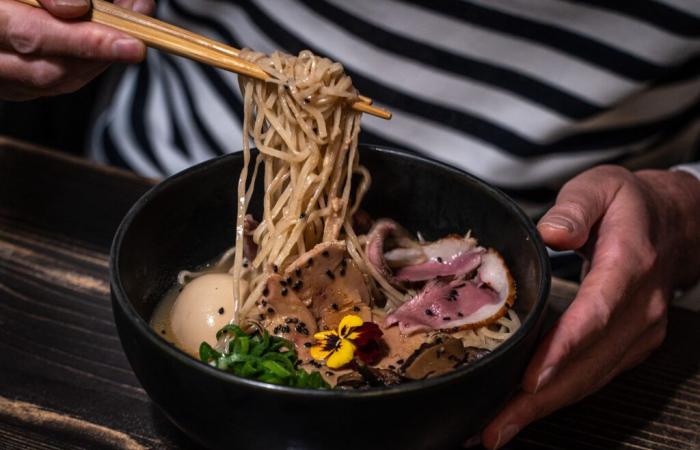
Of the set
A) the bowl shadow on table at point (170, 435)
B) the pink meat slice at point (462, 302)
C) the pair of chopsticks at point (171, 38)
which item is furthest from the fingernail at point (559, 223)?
the bowl shadow on table at point (170, 435)

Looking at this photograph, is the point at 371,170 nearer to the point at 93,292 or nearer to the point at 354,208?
the point at 354,208

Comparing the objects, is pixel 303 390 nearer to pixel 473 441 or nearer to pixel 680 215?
pixel 473 441

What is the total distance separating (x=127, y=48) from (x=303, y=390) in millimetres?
842

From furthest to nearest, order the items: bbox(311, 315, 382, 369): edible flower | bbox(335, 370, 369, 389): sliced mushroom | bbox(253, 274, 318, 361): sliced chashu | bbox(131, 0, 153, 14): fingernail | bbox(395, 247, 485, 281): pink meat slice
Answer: bbox(131, 0, 153, 14): fingernail
bbox(395, 247, 485, 281): pink meat slice
bbox(253, 274, 318, 361): sliced chashu
bbox(311, 315, 382, 369): edible flower
bbox(335, 370, 369, 389): sliced mushroom

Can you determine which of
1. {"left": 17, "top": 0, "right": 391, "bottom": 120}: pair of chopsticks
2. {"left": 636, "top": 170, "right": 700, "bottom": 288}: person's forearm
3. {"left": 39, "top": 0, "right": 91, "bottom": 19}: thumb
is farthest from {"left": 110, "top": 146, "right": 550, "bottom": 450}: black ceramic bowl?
{"left": 636, "top": 170, "right": 700, "bottom": 288}: person's forearm

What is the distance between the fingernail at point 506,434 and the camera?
58.2 inches

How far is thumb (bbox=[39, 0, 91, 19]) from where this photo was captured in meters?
1.56

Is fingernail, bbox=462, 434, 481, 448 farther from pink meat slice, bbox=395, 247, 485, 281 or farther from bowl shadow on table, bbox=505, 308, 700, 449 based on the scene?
pink meat slice, bbox=395, 247, 485, 281

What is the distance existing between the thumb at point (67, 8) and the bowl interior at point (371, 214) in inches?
15.7

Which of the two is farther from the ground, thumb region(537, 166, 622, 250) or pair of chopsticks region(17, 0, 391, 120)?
pair of chopsticks region(17, 0, 391, 120)

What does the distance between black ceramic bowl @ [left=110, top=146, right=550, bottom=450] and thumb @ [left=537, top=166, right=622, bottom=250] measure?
9 cm

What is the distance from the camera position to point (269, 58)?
1.69 meters

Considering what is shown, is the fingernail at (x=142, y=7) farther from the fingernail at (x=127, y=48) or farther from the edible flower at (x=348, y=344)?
the edible flower at (x=348, y=344)

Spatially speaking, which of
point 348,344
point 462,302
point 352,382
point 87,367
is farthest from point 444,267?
point 87,367
